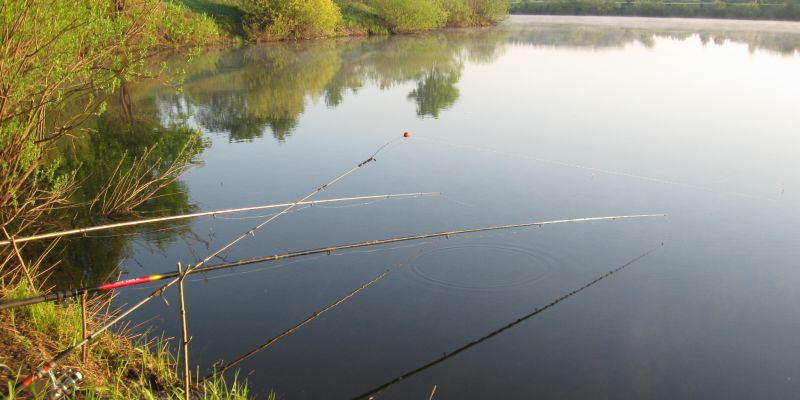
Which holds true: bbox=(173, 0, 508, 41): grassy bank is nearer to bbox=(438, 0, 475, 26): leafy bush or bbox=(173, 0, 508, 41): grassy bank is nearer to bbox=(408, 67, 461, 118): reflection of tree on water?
bbox=(438, 0, 475, 26): leafy bush

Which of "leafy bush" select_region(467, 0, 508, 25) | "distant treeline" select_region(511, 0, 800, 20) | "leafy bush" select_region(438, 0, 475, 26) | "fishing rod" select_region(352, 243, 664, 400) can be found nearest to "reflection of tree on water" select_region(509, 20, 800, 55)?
"leafy bush" select_region(467, 0, 508, 25)

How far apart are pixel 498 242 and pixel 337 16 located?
25.4 meters

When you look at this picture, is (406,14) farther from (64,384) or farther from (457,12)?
(64,384)

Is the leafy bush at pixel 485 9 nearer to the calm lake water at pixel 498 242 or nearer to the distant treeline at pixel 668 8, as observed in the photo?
the distant treeline at pixel 668 8

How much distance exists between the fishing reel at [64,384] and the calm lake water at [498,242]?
1297 mm

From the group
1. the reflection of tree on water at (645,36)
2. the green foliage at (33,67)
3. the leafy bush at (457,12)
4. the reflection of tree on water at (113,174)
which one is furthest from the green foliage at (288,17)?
the green foliage at (33,67)

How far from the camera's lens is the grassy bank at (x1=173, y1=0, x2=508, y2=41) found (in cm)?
2748

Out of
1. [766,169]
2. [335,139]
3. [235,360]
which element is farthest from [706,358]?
[335,139]

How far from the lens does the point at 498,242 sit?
265 inches

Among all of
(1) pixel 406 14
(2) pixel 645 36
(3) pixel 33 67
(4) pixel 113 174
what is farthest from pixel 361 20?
(3) pixel 33 67

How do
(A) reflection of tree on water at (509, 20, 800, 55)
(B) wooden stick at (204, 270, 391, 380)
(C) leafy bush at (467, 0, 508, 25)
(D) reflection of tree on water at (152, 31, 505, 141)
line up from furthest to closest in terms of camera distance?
1. (C) leafy bush at (467, 0, 508, 25)
2. (A) reflection of tree on water at (509, 20, 800, 55)
3. (D) reflection of tree on water at (152, 31, 505, 141)
4. (B) wooden stick at (204, 270, 391, 380)

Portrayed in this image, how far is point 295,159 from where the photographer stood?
10273 millimetres

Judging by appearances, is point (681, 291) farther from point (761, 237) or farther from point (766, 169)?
point (766, 169)

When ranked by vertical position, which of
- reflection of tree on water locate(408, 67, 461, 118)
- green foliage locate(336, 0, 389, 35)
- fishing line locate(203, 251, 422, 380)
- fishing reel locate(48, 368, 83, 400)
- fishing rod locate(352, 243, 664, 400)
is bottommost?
fishing rod locate(352, 243, 664, 400)
